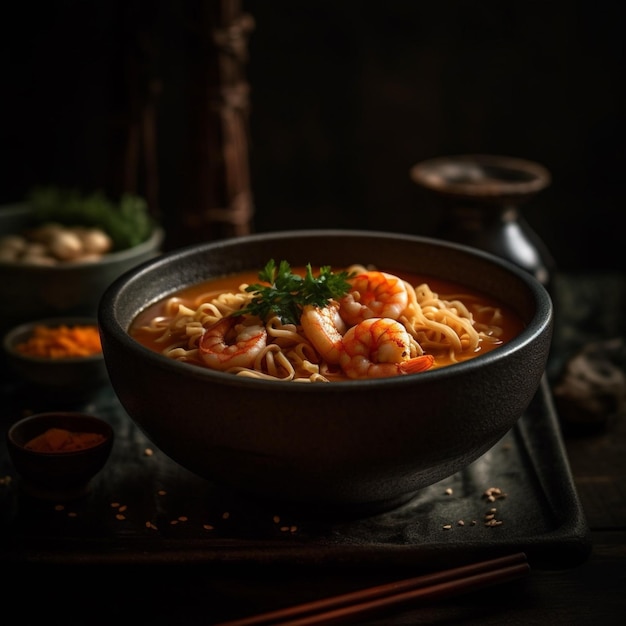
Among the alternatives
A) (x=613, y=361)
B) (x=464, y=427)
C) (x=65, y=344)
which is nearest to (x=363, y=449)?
(x=464, y=427)

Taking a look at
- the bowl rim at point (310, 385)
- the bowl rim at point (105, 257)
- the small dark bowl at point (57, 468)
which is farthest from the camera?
the bowl rim at point (105, 257)

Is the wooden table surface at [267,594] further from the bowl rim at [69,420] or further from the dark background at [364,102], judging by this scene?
the dark background at [364,102]

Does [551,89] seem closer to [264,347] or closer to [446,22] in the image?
[446,22]

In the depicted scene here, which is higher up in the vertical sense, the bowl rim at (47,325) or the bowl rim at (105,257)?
the bowl rim at (105,257)

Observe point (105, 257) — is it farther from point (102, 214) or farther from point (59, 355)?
point (59, 355)

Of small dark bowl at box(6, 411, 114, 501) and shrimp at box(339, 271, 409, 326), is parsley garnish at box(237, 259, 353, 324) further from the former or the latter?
small dark bowl at box(6, 411, 114, 501)

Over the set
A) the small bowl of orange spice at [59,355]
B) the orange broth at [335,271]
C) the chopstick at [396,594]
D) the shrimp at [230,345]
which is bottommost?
the chopstick at [396,594]

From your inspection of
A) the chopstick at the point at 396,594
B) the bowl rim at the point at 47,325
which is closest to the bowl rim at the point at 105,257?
the bowl rim at the point at 47,325
